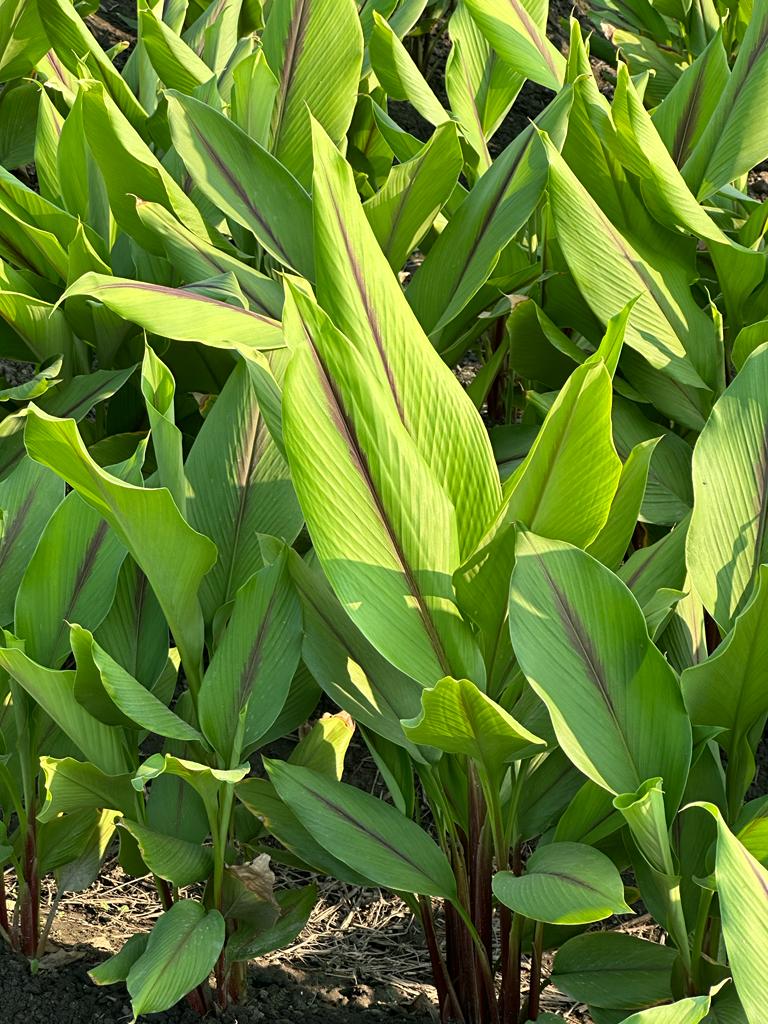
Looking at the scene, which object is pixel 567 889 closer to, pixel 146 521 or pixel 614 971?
pixel 614 971

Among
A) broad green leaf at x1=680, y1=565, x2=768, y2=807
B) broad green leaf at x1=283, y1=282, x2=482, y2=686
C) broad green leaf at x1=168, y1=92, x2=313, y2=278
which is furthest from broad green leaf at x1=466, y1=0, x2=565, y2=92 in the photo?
broad green leaf at x1=680, y1=565, x2=768, y2=807

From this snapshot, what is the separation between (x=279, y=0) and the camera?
1.46 meters

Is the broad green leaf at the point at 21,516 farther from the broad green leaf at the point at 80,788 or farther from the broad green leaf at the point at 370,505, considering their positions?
the broad green leaf at the point at 370,505

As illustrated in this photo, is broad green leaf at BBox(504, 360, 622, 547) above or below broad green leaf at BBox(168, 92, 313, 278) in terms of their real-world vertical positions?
below

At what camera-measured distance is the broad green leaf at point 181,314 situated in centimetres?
103

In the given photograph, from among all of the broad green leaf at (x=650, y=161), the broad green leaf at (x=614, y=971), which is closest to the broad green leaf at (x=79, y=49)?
the broad green leaf at (x=650, y=161)

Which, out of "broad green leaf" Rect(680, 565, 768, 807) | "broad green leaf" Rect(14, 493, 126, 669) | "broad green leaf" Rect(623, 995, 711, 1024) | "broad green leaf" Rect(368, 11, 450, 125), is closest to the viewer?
"broad green leaf" Rect(623, 995, 711, 1024)

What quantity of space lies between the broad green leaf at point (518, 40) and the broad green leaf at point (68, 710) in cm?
90

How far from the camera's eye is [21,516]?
1.19 metres

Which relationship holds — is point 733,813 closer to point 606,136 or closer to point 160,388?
point 160,388

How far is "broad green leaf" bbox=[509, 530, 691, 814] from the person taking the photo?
86cm

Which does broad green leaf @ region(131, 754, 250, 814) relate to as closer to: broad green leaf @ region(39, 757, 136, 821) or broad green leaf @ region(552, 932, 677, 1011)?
broad green leaf @ region(39, 757, 136, 821)

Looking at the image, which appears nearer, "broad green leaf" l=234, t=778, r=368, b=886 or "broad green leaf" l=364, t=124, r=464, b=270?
"broad green leaf" l=234, t=778, r=368, b=886

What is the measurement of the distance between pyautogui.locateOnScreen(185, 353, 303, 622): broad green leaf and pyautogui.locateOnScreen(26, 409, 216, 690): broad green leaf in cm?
10
